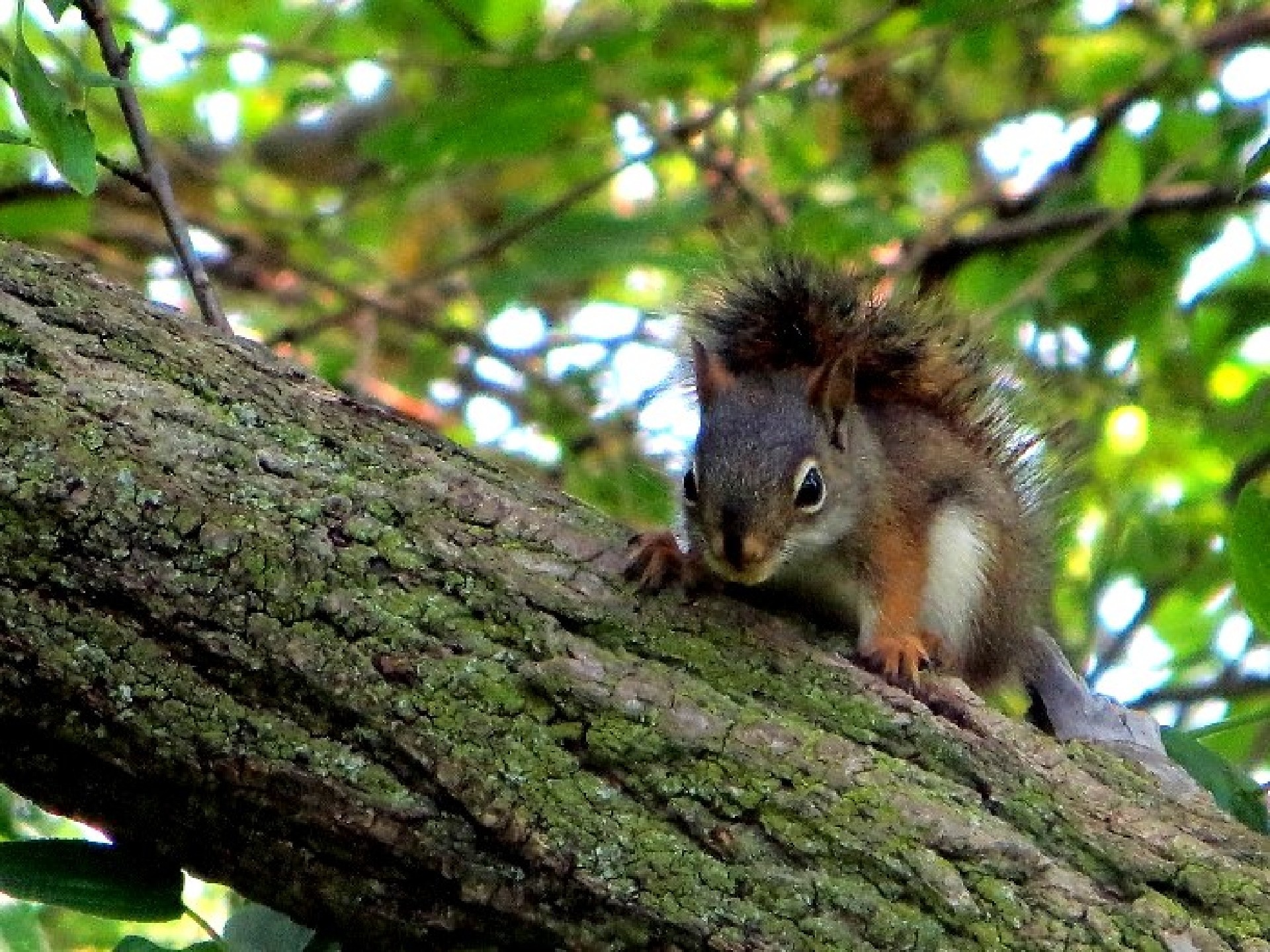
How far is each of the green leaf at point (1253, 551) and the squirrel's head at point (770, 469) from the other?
0.68 metres

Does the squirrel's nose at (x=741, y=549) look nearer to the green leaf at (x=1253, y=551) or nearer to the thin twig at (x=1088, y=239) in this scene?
the green leaf at (x=1253, y=551)

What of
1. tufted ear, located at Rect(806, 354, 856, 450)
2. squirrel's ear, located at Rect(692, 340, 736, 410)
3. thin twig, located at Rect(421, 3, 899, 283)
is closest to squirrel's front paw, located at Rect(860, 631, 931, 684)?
tufted ear, located at Rect(806, 354, 856, 450)

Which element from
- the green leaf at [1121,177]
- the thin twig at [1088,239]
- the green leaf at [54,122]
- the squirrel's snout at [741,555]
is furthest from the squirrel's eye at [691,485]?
the green leaf at [1121,177]

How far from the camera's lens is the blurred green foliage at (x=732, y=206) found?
3471 millimetres

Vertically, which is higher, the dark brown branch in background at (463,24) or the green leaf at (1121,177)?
the green leaf at (1121,177)

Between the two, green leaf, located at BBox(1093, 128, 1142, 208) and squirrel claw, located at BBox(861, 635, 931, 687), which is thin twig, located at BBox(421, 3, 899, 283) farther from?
squirrel claw, located at BBox(861, 635, 931, 687)

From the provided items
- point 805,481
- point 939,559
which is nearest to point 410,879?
point 805,481

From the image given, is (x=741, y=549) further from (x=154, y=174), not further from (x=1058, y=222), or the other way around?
(x=1058, y=222)

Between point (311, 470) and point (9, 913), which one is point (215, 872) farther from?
point (311, 470)

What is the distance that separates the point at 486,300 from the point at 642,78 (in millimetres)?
688

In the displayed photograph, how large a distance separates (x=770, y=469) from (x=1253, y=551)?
2.47 feet

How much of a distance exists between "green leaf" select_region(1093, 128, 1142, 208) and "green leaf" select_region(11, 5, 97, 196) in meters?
2.63

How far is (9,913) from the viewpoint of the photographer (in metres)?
1.92

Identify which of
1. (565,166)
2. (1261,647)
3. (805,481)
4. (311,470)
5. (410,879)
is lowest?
(410,879)
